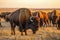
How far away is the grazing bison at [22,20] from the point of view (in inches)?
109

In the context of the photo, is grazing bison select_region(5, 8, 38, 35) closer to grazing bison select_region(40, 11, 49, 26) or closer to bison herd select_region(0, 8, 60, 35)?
bison herd select_region(0, 8, 60, 35)

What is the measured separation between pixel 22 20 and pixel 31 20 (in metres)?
0.16

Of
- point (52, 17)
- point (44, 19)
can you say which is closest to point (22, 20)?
point (44, 19)

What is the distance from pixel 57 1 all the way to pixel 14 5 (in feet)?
2.46

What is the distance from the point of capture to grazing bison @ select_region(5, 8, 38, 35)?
9.11 ft

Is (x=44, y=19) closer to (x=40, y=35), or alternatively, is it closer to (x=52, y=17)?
(x=52, y=17)

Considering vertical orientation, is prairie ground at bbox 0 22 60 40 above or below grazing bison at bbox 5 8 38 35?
below

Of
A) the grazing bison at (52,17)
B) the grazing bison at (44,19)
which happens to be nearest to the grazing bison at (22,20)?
the grazing bison at (44,19)

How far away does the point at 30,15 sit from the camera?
2.78m

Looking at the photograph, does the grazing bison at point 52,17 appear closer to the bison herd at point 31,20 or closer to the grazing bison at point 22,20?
the bison herd at point 31,20

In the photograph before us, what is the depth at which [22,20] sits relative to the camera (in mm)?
2793

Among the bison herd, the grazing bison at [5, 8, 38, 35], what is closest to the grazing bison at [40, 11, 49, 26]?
the bison herd

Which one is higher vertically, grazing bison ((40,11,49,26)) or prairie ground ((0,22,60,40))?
grazing bison ((40,11,49,26))

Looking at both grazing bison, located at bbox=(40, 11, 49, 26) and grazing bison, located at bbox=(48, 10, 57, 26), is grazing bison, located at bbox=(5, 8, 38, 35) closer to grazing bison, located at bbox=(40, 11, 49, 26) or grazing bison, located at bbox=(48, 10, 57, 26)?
grazing bison, located at bbox=(40, 11, 49, 26)
